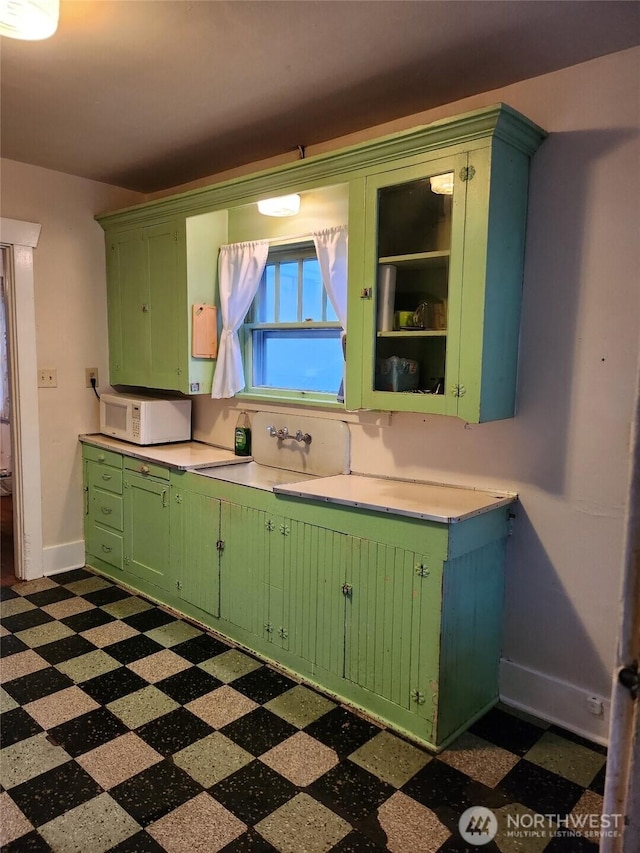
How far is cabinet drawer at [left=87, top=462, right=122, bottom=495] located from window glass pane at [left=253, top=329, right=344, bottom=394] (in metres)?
1.00

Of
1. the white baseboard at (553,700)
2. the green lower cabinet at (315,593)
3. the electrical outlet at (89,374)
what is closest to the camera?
the white baseboard at (553,700)

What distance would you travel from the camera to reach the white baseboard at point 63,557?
12.0ft

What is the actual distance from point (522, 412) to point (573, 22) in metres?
1.28

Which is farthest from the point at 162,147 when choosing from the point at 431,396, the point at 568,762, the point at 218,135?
the point at 568,762

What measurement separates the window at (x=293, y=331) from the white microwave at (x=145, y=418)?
0.53 metres

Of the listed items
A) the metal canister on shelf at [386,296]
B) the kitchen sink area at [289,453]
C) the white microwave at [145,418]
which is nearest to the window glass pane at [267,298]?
the kitchen sink area at [289,453]

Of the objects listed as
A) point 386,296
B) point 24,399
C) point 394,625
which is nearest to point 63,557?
point 24,399

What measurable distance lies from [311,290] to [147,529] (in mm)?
1591

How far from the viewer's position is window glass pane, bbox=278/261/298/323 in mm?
3215

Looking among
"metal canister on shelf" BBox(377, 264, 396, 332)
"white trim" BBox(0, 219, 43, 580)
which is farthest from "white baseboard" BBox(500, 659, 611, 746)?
"white trim" BBox(0, 219, 43, 580)

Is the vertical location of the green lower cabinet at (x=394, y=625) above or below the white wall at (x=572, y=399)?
below

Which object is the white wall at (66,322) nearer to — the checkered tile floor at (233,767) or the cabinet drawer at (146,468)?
the cabinet drawer at (146,468)

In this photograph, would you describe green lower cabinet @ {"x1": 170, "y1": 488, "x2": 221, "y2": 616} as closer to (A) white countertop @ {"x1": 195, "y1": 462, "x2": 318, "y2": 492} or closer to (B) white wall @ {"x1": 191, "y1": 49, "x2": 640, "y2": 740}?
(A) white countertop @ {"x1": 195, "y1": 462, "x2": 318, "y2": 492}

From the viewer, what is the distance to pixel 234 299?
3293 millimetres
